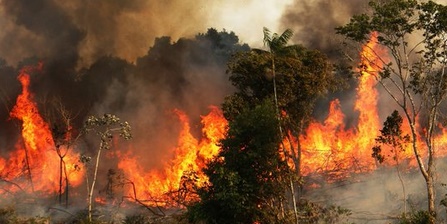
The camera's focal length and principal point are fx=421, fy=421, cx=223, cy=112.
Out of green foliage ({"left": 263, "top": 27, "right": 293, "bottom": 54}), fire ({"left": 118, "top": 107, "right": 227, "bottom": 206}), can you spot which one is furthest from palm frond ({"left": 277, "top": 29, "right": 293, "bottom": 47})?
fire ({"left": 118, "top": 107, "right": 227, "bottom": 206})

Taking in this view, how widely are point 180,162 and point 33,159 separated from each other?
17.6 metres

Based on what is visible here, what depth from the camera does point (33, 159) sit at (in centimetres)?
4981

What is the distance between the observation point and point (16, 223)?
32656mm

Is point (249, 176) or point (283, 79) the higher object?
point (283, 79)

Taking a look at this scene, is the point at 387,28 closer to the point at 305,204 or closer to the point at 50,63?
the point at 305,204

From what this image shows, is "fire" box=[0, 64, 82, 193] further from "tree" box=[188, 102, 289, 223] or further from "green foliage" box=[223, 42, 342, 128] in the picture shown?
"tree" box=[188, 102, 289, 223]

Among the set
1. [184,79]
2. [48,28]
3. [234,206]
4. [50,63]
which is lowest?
[234,206]

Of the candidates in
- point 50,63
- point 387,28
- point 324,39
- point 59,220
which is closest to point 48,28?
point 50,63

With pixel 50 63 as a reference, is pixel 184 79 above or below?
below

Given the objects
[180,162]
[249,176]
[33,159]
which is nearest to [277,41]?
[249,176]

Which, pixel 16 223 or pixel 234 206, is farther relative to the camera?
pixel 16 223

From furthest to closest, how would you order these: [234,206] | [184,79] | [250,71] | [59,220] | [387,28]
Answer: [184,79], [59,220], [250,71], [387,28], [234,206]

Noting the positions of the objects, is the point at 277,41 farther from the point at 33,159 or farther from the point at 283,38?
the point at 33,159

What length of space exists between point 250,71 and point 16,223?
21.6 meters
